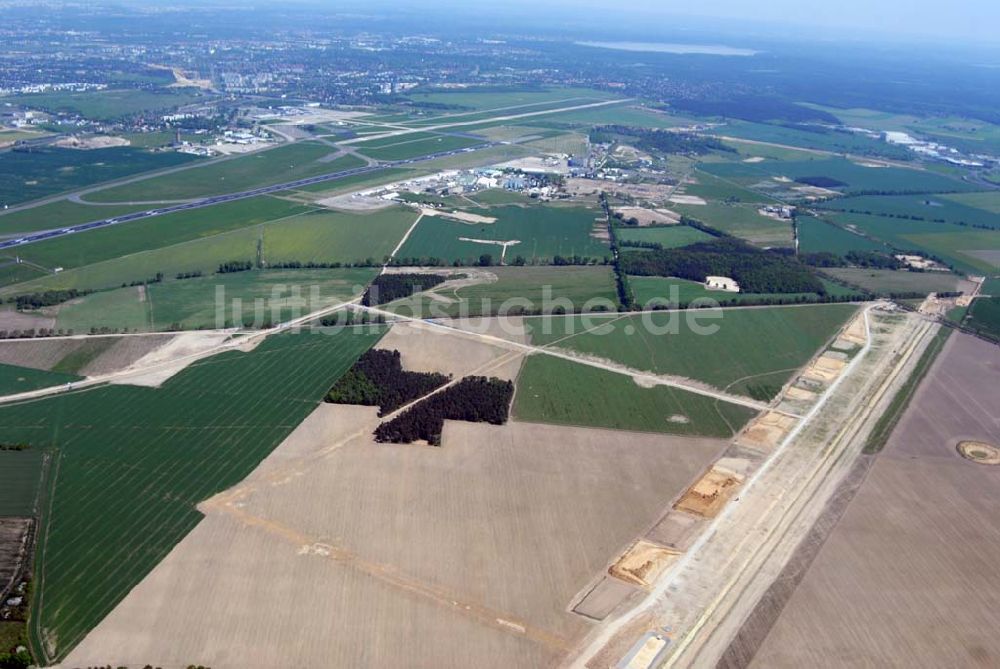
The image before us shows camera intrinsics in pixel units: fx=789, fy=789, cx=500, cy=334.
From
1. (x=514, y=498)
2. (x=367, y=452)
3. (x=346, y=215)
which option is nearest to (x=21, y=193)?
(x=346, y=215)

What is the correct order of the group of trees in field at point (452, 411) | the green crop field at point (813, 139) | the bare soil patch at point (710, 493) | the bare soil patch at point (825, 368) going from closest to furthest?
the bare soil patch at point (710, 493) → the group of trees in field at point (452, 411) → the bare soil patch at point (825, 368) → the green crop field at point (813, 139)

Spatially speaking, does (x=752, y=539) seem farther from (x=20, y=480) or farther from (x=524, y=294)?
(x=20, y=480)

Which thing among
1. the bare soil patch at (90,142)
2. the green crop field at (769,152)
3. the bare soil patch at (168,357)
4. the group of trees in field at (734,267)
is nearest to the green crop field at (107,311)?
the bare soil patch at (168,357)

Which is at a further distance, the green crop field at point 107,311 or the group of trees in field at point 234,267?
the group of trees in field at point 234,267

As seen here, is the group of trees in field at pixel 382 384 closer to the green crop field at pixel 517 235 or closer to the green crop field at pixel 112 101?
the green crop field at pixel 517 235

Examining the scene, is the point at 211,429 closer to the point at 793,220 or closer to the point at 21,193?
the point at 21,193

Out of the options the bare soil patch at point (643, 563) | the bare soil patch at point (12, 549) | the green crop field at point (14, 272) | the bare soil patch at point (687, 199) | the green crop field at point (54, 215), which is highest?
the bare soil patch at point (687, 199)

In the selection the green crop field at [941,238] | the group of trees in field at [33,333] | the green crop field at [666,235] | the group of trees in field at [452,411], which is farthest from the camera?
the green crop field at [666,235]

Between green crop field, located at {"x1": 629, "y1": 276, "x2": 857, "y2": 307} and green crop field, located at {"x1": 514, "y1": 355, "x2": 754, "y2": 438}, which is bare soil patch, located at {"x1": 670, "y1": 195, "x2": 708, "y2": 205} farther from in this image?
green crop field, located at {"x1": 514, "y1": 355, "x2": 754, "y2": 438}

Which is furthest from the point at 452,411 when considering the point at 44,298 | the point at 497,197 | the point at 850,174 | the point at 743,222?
the point at 850,174
